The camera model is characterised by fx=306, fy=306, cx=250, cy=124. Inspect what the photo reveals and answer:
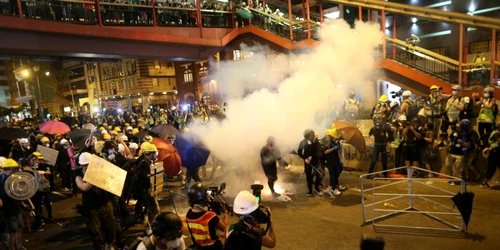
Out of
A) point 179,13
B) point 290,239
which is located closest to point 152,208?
point 290,239

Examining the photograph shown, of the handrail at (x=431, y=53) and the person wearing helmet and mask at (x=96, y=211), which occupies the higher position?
the handrail at (x=431, y=53)

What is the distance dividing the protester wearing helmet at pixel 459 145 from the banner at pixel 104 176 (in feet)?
23.8

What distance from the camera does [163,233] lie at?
2.50 meters

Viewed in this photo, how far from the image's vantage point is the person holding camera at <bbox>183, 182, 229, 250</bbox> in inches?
118

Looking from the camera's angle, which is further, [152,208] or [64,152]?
[64,152]

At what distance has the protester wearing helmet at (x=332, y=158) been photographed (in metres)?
7.16

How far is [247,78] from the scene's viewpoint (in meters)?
14.9

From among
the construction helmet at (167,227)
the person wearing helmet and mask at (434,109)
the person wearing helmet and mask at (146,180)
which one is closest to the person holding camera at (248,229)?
the construction helmet at (167,227)

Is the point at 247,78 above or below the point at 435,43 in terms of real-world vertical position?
below

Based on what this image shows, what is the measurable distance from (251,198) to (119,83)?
38477 mm

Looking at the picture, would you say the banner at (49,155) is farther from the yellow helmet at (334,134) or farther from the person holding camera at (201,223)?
the yellow helmet at (334,134)

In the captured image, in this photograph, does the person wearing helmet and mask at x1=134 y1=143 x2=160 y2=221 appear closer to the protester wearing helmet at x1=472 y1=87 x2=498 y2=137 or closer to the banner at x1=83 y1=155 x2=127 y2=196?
the banner at x1=83 y1=155 x2=127 y2=196

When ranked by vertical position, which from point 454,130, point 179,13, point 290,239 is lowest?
point 290,239

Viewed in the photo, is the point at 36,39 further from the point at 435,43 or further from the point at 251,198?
the point at 435,43
